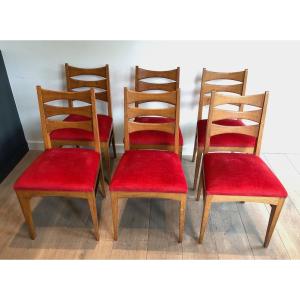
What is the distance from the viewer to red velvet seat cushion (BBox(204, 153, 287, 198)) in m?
1.37

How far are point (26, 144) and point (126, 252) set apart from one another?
66.9 inches

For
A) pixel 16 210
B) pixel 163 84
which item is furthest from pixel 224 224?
pixel 16 210

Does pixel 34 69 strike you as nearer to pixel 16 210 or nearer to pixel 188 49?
pixel 16 210

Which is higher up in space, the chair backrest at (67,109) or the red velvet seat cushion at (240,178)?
A: the chair backrest at (67,109)

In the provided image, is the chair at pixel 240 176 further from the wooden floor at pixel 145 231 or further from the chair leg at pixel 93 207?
the chair leg at pixel 93 207

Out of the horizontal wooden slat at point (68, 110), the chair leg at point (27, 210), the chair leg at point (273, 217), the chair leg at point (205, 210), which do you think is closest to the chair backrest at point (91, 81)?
the horizontal wooden slat at point (68, 110)

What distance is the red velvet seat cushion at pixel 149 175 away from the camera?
4.58 feet

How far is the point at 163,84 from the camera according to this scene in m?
2.05

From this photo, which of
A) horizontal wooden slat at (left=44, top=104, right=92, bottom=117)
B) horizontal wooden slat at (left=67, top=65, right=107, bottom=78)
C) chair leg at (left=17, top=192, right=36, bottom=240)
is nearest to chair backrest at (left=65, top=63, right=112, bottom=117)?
horizontal wooden slat at (left=67, top=65, right=107, bottom=78)

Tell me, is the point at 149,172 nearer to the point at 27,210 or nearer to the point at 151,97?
the point at 151,97

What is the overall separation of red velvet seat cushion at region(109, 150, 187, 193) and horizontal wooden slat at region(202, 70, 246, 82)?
2.75 feet

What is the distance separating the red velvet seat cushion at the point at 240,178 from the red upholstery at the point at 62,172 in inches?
28.1

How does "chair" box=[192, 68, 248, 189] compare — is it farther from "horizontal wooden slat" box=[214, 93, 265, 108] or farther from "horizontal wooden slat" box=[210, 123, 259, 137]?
"horizontal wooden slat" box=[214, 93, 265, 108]

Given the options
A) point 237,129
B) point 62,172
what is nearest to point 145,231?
point 62,172
